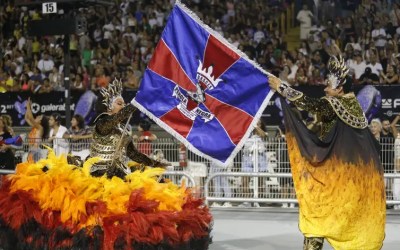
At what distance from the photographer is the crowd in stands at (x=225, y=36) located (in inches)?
673

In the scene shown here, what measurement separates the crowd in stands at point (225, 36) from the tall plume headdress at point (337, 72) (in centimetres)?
819

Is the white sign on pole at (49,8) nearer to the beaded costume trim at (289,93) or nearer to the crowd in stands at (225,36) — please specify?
the crowd in stands at (225,36)

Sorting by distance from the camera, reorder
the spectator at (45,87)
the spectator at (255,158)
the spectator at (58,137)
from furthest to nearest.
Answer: the spectator at (45,87) < the spectator at (58,137) < the spectator at (255,158)

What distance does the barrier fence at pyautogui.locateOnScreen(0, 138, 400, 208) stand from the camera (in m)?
13.2

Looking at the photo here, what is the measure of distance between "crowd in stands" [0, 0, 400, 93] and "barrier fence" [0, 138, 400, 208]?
10.7 feet

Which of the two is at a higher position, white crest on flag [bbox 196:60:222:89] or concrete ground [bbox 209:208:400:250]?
white crest on flag [bbox 196:60:222:89]

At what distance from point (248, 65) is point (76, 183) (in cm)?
195

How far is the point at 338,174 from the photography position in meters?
7.48

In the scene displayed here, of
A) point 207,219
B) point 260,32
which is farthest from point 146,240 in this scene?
point 260,32

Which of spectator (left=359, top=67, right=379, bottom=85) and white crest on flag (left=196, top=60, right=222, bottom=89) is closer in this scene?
white crest on flag (left=196, top=60, right=222, bottom=89)

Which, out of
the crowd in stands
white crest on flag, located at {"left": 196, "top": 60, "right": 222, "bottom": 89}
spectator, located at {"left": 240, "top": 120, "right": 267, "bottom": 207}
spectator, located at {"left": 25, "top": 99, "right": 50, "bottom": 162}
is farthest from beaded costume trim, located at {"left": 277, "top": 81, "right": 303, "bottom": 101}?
the crowd in stands

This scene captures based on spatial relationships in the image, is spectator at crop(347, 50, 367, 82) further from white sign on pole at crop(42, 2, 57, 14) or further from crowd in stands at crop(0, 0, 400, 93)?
white sign on pole at crop(42, 2, 57, 14)

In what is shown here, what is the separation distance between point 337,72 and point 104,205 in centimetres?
242

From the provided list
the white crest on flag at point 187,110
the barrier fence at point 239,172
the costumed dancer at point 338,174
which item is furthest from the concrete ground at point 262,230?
the white crest on flag at point 187,110
